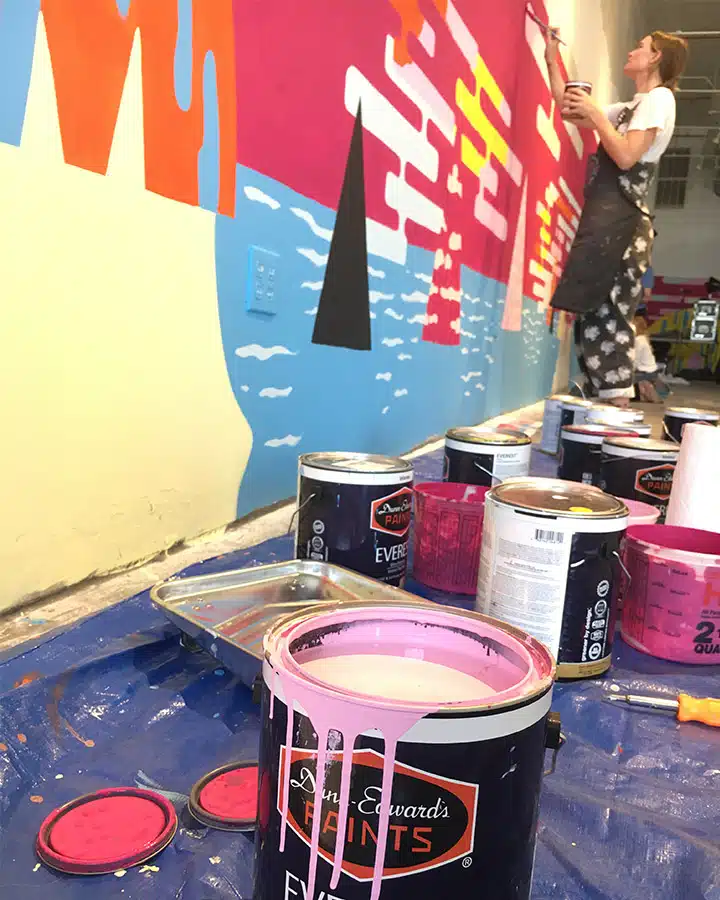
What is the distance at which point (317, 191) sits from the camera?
1.63 meters

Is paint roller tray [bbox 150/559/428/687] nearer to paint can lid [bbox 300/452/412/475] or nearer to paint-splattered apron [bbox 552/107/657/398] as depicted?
paint can lid [bbox 300/452/412/475]

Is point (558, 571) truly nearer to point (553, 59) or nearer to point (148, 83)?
point (148, 83)

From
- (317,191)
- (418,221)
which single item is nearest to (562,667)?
(317,191)

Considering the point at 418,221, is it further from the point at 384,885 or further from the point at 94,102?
the point at 384,885

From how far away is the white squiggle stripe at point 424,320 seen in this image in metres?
2.33

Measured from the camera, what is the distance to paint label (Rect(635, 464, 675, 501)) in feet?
4.15

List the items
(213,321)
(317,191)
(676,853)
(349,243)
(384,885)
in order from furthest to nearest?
(349,243), (317,191), (213,321), (676,853), (384,885)

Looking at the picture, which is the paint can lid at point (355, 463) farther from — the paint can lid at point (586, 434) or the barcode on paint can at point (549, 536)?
the paint can lid at point (586, 434)

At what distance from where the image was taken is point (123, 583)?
1.11 m

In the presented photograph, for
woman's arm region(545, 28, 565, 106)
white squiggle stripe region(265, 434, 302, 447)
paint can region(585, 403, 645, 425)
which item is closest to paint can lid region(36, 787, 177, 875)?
white squiggle stripe region(265, 434, 302, 447)

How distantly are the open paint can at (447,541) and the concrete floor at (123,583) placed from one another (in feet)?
1.15

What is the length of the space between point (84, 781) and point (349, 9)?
1.64 meters


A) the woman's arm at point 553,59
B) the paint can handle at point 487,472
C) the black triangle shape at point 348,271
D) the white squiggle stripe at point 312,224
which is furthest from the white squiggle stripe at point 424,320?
the woman's arm at point 553,59

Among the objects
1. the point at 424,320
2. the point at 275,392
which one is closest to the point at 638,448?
the point at 275,392
